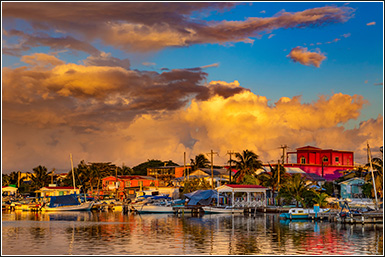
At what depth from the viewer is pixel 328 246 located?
150 feet

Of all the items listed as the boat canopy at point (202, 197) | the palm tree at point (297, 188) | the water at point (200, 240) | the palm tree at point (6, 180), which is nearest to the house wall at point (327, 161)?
the boat canopy at point (202, 197)

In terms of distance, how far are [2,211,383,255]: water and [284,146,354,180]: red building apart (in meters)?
75.9

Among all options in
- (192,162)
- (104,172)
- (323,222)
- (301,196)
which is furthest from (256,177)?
(104,172)

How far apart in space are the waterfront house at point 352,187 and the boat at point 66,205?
53.0 metres

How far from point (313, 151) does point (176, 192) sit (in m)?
43.5

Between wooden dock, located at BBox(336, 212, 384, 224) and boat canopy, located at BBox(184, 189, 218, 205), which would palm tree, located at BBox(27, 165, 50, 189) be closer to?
boat canopy, located at BBox(184, 189, 218, 205)

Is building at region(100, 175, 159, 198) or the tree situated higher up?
building at region(100, 175, 159, 198)

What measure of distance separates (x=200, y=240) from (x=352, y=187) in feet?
205

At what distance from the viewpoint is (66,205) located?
108 metres

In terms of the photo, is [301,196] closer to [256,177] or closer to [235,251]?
[256,177]

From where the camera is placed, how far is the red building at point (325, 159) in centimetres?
14150

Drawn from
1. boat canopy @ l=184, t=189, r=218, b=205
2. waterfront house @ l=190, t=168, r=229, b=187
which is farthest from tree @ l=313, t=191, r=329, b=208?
waterfront house @ l=190, t=168, r=229, b=187

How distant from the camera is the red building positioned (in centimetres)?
14150

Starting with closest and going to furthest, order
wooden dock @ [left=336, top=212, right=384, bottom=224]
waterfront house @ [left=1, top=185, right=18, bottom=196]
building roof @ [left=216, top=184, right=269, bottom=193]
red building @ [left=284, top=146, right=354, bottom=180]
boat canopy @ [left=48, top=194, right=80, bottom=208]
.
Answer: wooden dock @ [left=336, top=212, right=384, bottom=224] < building roof @ [left=216, top=184, right=269, bottom=193] < boat canopy @ [left=48, top=194, right=80, bottom=208] < red building @ [left=284, top=146, right=354, bottom=180] < waterfront house @ [left=1, top=185, right=18, bottom=196]
